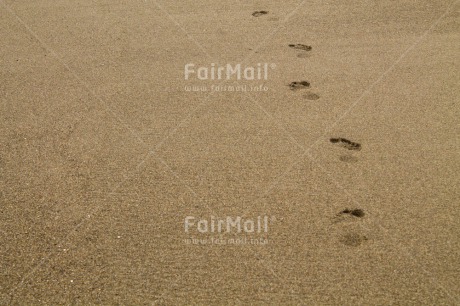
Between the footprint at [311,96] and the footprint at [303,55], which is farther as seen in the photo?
the footprint at [303,55]

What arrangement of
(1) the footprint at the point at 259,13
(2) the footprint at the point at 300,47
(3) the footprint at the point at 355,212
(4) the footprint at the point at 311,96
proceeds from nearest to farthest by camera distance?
(3) the footprint at the point at 355,212
(4) the footprint at the point at 311,96
(2) the footprint at the point at 300,47
(1) the footprint at the point at 259,13

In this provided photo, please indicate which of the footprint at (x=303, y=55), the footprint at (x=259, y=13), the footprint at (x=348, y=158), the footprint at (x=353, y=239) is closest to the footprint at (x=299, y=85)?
the footprint at (x=303, y=55)

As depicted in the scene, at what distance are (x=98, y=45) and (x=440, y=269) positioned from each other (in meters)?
3.73

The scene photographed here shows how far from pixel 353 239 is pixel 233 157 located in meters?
1.06

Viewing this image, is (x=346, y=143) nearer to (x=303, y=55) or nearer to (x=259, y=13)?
(x=303, y=55)

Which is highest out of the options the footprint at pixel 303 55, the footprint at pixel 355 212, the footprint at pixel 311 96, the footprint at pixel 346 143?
the footprint at pixel 303 55

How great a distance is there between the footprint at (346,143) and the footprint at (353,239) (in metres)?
0.85

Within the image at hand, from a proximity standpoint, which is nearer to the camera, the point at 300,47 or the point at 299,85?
the point at 299,85

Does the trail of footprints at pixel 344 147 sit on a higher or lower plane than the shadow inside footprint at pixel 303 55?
lower

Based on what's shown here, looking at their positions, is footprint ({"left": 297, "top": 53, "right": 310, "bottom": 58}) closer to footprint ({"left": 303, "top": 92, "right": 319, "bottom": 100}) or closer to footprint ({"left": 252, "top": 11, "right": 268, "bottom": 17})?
footprint ({"left": 303, "top": 92, "right": 319, "bottom": 100})

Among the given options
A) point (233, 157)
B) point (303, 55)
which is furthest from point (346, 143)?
point (303, 55)

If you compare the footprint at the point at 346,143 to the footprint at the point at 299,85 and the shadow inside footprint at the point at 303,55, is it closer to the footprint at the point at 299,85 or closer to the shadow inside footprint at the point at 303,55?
the footprint at the point at 299,85

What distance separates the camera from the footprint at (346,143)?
11.8 ft

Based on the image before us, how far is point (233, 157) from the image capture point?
356 cm
